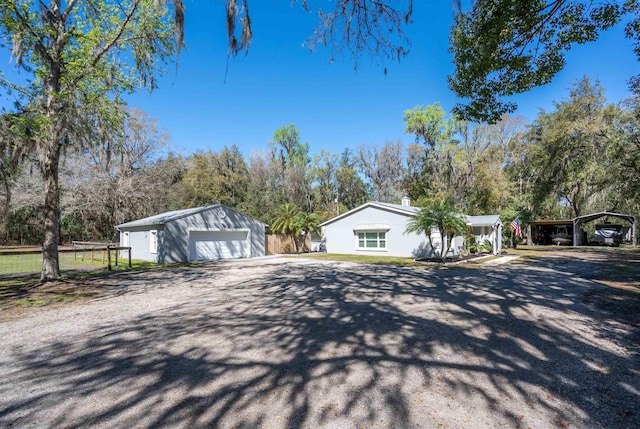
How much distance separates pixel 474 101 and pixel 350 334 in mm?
6913

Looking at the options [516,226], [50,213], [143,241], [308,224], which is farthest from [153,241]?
[516,226]

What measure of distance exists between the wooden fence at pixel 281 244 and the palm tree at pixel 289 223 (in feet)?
1.15

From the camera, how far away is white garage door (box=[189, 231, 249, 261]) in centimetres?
1756

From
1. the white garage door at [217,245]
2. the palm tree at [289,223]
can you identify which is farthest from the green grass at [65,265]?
the palm tree at [289,223]

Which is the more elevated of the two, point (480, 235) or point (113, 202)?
point (113, 202)

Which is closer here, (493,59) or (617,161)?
(493,59)

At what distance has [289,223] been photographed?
76.4 feet

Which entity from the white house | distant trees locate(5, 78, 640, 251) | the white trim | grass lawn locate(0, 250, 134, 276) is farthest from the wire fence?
the white trim

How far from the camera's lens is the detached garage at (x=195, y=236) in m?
16.5

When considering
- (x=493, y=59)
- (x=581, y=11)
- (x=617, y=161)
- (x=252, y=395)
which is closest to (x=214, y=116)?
Answer: (x=493, y=59)

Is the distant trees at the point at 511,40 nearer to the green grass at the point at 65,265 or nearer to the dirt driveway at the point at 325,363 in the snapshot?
the dirt driveway at the point at 325,363

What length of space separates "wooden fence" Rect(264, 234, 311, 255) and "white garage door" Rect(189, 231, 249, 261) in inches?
88.2

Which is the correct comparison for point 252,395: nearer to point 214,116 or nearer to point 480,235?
point 214,116

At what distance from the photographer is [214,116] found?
57.1ft
